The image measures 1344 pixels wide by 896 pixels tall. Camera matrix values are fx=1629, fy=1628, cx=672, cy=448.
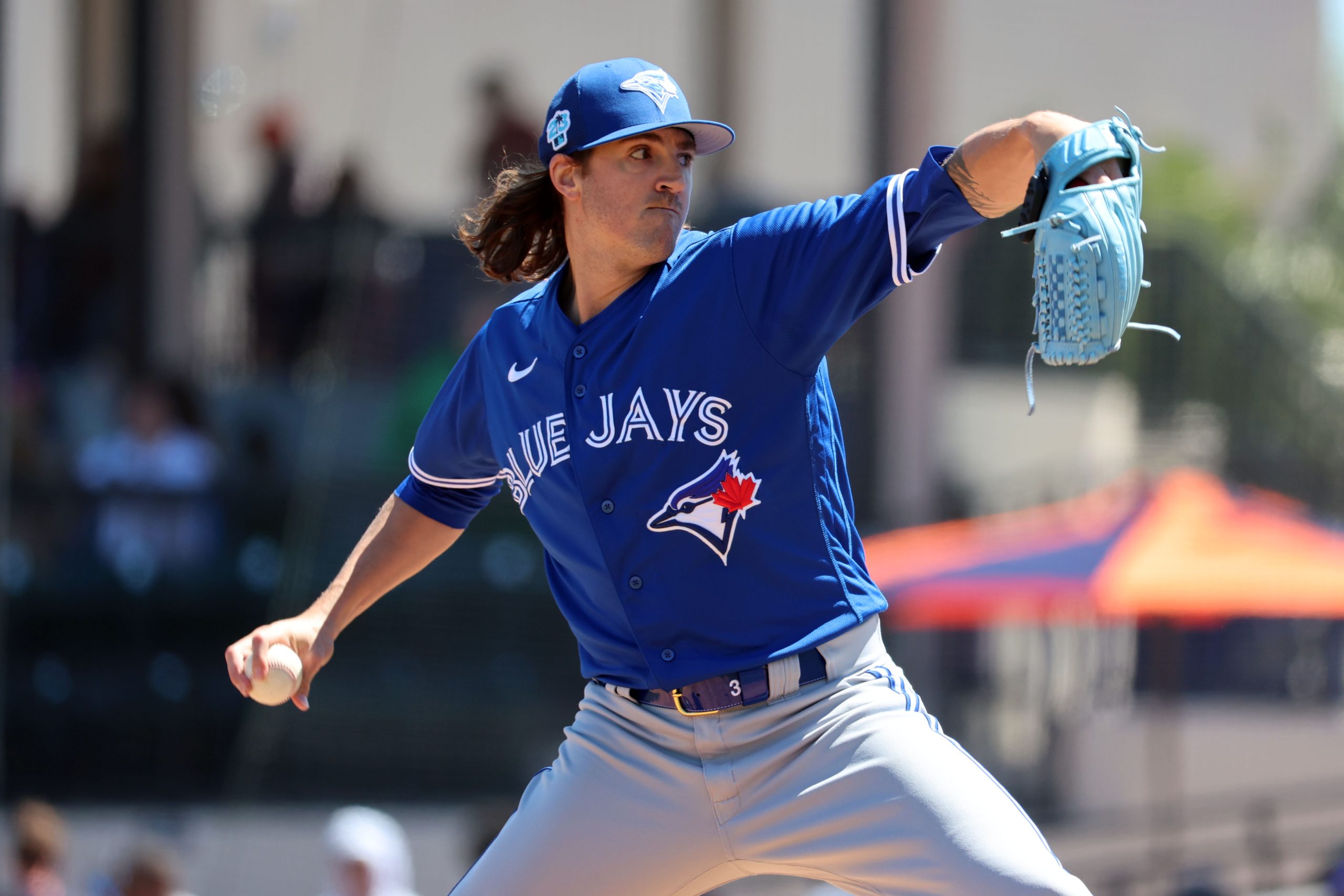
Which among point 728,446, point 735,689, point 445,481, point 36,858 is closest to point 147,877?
point 36,858

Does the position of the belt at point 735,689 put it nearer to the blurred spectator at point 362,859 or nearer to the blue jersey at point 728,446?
the blue jersey at point 728,446

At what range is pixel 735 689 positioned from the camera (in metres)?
2.44

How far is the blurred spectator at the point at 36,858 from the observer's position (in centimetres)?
629

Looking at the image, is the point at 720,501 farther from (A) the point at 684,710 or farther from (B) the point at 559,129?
(B) the point at 559,129

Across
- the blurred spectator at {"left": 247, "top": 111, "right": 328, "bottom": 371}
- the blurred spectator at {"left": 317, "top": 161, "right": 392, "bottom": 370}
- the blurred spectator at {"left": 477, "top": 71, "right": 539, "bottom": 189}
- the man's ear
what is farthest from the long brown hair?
the blurred spectator at {"left": 247, "top": 111, "right": 328, "bottom": 371}

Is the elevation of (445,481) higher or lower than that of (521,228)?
lower

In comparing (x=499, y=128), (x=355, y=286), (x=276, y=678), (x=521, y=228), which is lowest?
(x=355, y=286)

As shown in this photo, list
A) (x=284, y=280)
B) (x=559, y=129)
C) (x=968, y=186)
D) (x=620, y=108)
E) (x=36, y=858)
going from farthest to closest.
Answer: (x=284, y=280) → (x=36, y=858) → (x=559, y=129) → (x=620, y=108) → (x=968, y=186)

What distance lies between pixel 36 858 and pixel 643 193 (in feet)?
16.0

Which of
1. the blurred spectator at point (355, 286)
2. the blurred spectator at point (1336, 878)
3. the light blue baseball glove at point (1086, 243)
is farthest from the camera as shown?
the blurred spectator at point (355, 286)

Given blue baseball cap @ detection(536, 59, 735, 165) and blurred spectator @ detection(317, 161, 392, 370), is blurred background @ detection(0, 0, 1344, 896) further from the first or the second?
blue baseball cap @ detection(536, 59, 735, 165)

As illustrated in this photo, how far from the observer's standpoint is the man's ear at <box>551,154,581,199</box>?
8.66 feet

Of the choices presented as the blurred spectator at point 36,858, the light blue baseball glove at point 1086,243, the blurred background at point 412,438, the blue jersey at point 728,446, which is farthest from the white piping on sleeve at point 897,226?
the blurred spectator at point 36,858

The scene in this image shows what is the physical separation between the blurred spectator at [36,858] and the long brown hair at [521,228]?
14.2 ft
